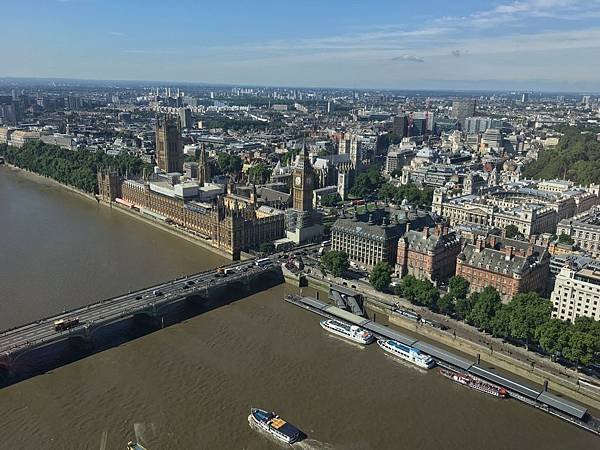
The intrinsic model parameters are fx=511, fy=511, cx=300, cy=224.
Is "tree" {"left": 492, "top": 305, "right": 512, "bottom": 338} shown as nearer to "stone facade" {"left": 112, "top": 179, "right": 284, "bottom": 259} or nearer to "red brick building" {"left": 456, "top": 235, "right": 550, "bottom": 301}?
"red brick building" {"left": 456, "top": 235, "right": 550, "bottom": 301}

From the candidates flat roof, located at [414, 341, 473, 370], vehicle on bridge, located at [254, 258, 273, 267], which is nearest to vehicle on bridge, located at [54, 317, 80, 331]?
vehicle on bridge, located at [254, 258, 273, 267]

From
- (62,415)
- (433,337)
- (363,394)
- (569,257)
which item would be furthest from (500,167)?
(62,415)

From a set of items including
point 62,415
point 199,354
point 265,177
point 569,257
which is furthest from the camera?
point 265,177

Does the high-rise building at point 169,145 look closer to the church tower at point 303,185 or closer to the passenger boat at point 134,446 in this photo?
the church tower at point 303,185

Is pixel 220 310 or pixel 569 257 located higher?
pixel 569 257

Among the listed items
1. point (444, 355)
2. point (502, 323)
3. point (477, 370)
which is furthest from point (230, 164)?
point (477, 370)

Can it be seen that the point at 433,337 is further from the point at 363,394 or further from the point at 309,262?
the point at 309,262

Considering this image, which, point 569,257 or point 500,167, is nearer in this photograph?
point 569,257
